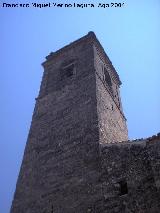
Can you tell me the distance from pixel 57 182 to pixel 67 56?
9959 mm

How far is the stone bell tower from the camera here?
10043 millimetres

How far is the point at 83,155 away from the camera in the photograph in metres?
10.9

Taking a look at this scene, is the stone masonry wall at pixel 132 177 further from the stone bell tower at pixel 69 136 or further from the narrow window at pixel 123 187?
the stone bell tower at pixel 69 136

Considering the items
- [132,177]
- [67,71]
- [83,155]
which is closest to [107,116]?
[83,155]

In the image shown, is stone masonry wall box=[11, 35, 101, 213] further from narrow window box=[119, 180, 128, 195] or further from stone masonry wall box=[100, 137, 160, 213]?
narrow window box=[119, 180, 128, 195]

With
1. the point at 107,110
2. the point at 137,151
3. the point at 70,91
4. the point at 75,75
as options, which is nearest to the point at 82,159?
the point at 137,151

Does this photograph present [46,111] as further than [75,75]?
No

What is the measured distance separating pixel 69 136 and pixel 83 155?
1.54m

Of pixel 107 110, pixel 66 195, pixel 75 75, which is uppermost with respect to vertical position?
pixel 75 75

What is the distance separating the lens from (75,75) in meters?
15.9

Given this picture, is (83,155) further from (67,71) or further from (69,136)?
(67,71)

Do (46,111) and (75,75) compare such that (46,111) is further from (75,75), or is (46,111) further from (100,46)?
(100,46)

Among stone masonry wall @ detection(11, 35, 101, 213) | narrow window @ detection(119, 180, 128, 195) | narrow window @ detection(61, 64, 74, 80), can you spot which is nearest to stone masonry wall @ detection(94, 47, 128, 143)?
stone masonry wall @ detection(11, 35, 101, 213)

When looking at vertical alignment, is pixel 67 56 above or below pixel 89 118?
above
